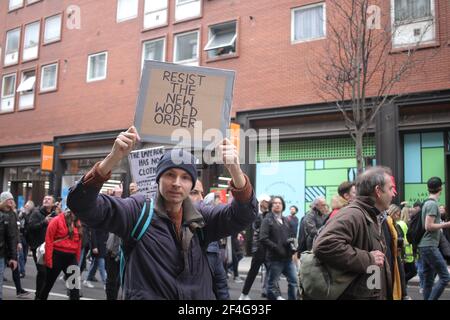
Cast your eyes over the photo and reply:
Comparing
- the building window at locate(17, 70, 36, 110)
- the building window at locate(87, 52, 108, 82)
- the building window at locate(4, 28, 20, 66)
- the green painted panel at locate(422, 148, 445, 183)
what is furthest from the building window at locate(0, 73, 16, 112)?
the green painted panel at locate(422, 148, 445, 183)

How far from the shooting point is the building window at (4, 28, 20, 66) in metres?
26.5

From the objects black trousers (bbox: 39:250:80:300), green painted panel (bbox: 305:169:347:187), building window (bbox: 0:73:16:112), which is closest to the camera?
black trousers (bbox: 39:250:80:300)

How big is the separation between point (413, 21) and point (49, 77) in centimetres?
1797

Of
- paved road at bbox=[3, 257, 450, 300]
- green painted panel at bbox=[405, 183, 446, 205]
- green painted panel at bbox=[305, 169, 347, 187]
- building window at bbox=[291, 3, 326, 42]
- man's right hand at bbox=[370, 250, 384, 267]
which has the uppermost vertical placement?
building window at bbox=[291, 3, 326, 42]

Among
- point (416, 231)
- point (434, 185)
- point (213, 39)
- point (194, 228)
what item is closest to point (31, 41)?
point (213, 39)

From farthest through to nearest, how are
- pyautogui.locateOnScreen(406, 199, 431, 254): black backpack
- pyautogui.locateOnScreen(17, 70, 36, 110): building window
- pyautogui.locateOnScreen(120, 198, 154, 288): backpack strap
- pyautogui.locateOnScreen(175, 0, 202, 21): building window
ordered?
pyautogui.locateOnScreen(17, 70, 36, 110): building window < pyautogui.locateOnScreen(175, 0, 202, 21): building window < pyautogui.locateOnScreen(406, 199, 431, 254): black backpack < pyautogui.locateOnScreen(120, 198, 154, 288): backpack strap

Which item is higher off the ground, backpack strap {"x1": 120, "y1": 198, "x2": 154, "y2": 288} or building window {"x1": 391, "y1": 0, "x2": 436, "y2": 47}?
building window {"x1": 391, "y1": 0, "x2": 436, "y2": 47}

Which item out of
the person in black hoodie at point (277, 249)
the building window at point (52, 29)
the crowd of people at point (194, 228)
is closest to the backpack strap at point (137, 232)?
the crowd of people at point (194, 228)

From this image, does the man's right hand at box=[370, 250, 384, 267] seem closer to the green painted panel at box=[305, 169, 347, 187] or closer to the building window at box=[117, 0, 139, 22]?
the green painted panel at box=[305, 169, 347, 187]

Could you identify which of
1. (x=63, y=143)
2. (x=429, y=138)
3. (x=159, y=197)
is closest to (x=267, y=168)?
(x=429, y=138)

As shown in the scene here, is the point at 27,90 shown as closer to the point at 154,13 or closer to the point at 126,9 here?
the point at 126,9

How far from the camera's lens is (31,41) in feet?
84.4

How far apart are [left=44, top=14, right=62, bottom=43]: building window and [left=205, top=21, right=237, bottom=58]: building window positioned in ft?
31.7

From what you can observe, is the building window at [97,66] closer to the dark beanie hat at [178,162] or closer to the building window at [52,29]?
the building window at [52,29]
